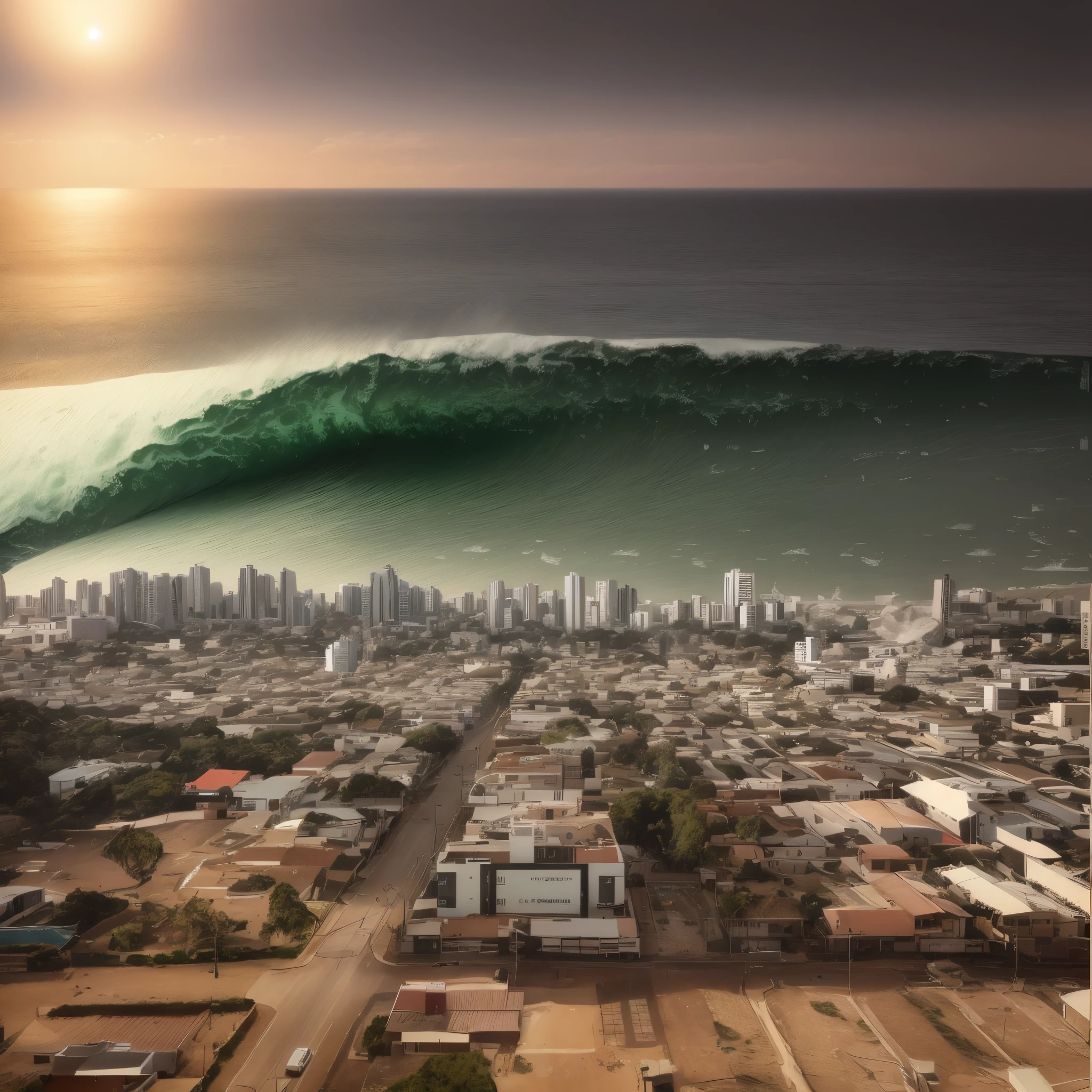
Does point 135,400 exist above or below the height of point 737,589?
above

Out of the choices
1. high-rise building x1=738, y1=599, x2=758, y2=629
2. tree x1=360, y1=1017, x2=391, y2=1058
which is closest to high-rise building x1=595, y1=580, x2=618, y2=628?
high-rise building x1=738, y1=599, x2=758, y2=629

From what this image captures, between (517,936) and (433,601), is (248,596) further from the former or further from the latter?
(517,936)

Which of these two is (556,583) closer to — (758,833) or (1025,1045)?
(758,833)

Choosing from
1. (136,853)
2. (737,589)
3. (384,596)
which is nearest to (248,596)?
(384,596)


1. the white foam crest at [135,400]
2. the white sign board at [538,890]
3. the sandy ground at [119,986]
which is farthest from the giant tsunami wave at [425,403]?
the white sign board at [538,890]

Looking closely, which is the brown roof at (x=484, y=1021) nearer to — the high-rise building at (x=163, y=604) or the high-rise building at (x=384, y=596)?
the high-rise building at (x=384, y=596)
